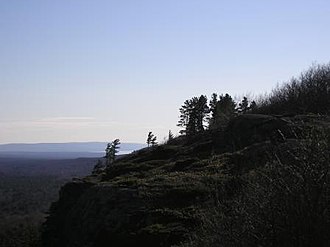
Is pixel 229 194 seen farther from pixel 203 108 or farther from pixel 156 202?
pixel 203 108

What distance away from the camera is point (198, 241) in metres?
12.1

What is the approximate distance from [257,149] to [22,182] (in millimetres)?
163541

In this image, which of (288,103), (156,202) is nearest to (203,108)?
(288,103)

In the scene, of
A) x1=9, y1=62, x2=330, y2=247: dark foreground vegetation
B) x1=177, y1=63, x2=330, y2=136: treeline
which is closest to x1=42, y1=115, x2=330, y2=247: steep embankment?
x1=9, y1=62, x2=330, y2=247: dark foreground vegetation

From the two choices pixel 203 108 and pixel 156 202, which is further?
pixel 203 108

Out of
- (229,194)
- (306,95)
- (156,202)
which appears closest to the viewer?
(229,194)

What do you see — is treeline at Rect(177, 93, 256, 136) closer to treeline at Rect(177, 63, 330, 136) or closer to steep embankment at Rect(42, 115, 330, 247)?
treeline at Rect(177, 63, 330, 136)

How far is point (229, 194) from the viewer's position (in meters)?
19.1

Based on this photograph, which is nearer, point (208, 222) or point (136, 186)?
point (208, 222)

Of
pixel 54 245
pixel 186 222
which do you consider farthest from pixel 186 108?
pixel 186 222

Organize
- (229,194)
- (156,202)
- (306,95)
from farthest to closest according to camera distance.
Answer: (306,95) → (156,202) → (229,194)

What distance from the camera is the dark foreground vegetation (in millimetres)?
7809

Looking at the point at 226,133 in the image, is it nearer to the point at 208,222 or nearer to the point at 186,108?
the point at 208,222

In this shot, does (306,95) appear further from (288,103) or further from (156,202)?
(156,202)
